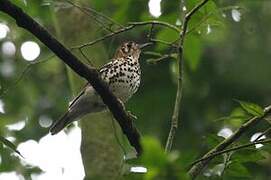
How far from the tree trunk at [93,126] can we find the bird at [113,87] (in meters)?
0.07

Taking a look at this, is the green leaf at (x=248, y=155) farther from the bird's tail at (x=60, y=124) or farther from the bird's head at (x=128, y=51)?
the bird's head at (x=128, y=51)

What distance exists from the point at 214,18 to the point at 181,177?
1982 millimetres

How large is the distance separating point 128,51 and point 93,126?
113 centimetres

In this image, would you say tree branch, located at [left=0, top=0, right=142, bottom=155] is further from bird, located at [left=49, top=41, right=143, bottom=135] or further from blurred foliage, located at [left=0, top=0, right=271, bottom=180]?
blurred foliage, located at [left=0, top=0, right=271, bottom=180]

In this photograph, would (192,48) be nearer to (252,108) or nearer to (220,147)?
(220,147)

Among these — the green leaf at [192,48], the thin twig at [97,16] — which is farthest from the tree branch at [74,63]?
the green leaf at [192,48]

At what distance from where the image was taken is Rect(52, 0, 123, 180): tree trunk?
15.2 ft

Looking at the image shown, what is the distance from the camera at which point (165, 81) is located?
24.7 feet

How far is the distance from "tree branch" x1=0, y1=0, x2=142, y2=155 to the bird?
1.43 m

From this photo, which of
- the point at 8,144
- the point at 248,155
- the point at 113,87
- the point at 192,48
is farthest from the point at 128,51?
the point at 8,144

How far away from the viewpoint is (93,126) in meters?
5.07

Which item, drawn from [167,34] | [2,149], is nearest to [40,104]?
[167,34]

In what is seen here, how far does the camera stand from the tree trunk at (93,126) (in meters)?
4.63

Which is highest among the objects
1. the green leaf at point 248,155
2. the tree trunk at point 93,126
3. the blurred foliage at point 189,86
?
the blurred foliage at point 189,86
